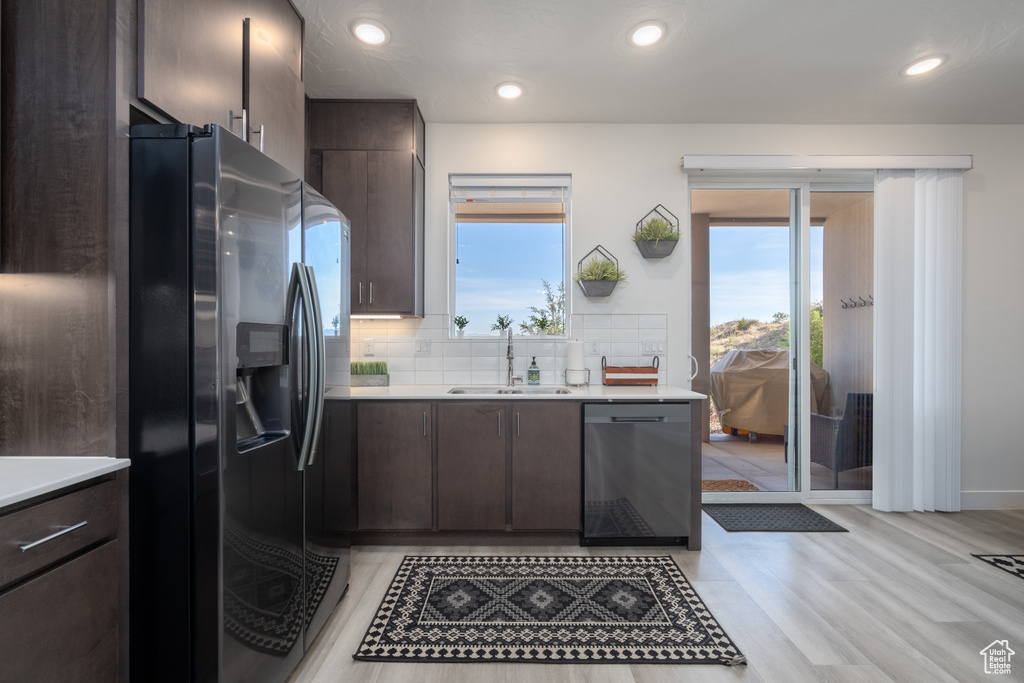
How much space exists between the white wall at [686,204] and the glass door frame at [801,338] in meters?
0.20

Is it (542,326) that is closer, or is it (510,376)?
(510,376)

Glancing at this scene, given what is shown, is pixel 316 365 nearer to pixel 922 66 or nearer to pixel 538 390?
pixel 538 390

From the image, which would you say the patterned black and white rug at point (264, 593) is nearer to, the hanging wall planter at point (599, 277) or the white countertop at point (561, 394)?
the white countertop at point (561, 394)

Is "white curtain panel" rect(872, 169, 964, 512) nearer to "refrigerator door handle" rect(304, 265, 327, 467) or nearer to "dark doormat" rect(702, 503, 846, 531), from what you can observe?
"dark doormat" rect(702, 503, 846, 531)

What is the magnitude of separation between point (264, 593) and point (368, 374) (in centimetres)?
181

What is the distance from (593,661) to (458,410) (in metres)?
1.36

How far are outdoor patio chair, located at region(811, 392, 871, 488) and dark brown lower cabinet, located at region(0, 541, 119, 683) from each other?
383 centimetres

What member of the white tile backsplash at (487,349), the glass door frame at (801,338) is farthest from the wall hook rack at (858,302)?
the white tile backsplash at (487,349)

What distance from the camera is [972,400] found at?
330cm

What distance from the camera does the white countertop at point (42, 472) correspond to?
3.09 ft

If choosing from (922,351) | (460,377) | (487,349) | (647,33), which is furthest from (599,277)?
(922,351)

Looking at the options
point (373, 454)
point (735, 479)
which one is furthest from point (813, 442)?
point (373, 454)

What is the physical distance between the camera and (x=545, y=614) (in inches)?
79.9

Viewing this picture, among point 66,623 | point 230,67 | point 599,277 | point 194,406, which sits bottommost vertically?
point 66,623
